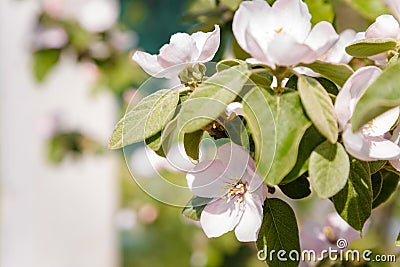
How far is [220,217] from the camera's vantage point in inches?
15.2

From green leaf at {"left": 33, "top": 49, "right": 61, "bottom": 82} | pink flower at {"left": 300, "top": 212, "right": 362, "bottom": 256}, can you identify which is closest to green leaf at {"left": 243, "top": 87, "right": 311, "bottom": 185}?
pink flower at {"left": 300, "top": 212, "right": 362, "bottom": 256}

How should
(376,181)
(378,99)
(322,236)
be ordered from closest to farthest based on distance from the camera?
(378,99) < (376,181) < (322,236)

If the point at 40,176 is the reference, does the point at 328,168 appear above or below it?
above

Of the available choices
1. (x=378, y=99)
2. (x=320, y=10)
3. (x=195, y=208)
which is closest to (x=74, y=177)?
(x=320, y=10)

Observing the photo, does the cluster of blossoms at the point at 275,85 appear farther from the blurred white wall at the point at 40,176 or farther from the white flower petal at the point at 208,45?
the blurred white wall at the point at 40,176

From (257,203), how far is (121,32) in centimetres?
129

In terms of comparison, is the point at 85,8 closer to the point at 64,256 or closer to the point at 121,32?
the point at 121,32

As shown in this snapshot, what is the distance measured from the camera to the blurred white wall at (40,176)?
6.94 ft

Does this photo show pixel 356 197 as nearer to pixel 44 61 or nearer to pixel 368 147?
pixel 368 147

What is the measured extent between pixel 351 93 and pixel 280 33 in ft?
0.15

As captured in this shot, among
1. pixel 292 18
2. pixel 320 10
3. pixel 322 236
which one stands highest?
pixel 292 18

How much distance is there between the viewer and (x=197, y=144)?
0.37 metres

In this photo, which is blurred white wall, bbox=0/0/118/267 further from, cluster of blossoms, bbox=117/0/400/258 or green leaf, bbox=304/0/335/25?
cluster of blossoms, bbox=117/0/400/258

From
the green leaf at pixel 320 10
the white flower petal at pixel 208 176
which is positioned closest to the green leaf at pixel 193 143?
the white flower petal at pixel 208 176
